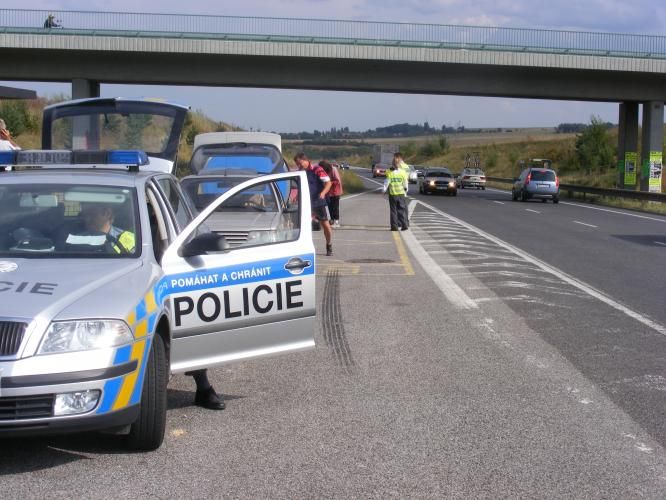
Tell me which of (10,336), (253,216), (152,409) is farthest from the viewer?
(253,216)

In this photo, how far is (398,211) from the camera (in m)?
23.8

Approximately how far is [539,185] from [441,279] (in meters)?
31.7

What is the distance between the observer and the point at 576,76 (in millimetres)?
45969

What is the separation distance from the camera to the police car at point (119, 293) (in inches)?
195

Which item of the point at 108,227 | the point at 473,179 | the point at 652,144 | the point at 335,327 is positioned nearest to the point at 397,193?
the point at 335,327

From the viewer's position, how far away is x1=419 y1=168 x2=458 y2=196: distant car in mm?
52031

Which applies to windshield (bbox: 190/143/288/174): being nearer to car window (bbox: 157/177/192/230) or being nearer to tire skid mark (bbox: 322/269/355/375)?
tire skid mark (bbox: 322/269/355/375)

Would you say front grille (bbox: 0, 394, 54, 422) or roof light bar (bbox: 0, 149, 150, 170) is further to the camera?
roof light bar (bbox: 0, 149, 150, 170)

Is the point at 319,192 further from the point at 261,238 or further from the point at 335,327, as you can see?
the point at 261,238

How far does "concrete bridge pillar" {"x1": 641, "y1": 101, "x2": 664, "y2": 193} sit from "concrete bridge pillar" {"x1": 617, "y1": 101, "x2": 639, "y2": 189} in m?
1.11

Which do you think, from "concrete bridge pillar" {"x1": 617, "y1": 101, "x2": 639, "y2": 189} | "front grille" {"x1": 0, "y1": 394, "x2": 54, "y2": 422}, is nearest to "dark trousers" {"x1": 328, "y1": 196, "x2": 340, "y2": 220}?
"front grille" {"x1": 0, "y1": 394, "x2": 54, "y2": 422}

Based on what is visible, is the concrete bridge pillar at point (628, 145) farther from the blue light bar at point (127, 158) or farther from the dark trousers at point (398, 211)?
the blue light bar at point (127, 158)

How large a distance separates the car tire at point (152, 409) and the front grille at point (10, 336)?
0.82 metres

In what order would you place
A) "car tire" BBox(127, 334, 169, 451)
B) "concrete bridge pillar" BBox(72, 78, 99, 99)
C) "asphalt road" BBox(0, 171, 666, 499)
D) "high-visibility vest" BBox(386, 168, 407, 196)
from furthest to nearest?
"concrete bridge pillar" BBox(72, 78, 99, 99) → "high-visibility vest" BBox(386, 168, 407, 196) → "car tire" BBox(127, 334, 169, 451) → "asphalt road" BBox(0, 171, 666, 499)
